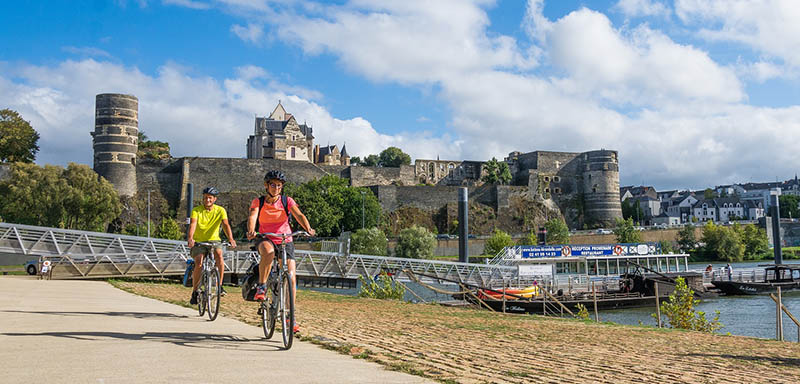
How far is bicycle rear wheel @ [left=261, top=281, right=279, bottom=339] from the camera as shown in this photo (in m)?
6.77

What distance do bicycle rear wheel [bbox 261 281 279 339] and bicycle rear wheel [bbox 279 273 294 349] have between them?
15 centimetres

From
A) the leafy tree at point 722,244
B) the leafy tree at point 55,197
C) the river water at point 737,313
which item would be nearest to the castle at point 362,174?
the leafy tree at point 722,244

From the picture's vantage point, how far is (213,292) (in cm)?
895

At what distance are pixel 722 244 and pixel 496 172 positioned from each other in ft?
99.0

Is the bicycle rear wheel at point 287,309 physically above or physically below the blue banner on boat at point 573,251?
below

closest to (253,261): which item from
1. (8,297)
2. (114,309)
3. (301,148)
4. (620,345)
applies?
(8,297)

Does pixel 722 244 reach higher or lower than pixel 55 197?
lower

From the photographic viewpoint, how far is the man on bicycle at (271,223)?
707 cm

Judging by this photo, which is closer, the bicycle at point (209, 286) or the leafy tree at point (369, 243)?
the bicycle at point (209, 286)

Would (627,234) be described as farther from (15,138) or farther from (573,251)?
(15,138)

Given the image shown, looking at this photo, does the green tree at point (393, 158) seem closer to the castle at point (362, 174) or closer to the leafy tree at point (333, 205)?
the castle at point (362, 174)

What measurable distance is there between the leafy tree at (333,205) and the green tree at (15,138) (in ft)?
80.2

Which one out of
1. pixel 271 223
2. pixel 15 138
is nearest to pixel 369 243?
pixel 15 138

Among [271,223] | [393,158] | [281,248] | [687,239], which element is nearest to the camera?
[281,248]
